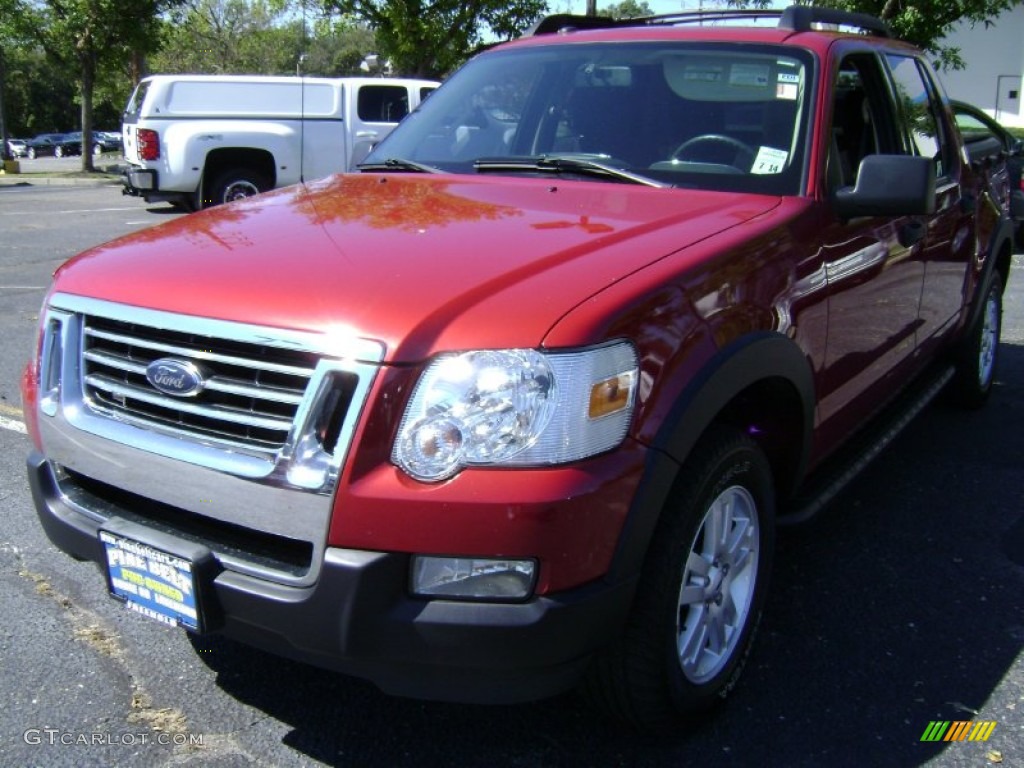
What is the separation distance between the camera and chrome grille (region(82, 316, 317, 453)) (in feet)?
7.30

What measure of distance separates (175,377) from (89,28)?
26.2m

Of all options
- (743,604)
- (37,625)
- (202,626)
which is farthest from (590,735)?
(37,625)

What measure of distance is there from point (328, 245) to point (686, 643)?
4.58 ft

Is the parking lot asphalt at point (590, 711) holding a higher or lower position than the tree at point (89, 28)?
lower

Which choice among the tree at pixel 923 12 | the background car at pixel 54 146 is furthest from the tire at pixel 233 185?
the background car at pixel 54 146

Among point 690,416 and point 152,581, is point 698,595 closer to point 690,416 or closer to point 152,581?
point 690,416

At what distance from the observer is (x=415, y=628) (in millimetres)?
2102

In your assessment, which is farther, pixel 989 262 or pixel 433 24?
pixel 433 24

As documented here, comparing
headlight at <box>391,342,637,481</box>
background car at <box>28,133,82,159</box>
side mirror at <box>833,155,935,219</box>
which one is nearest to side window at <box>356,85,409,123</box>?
side mirror at <box>833,155,935,219</box>

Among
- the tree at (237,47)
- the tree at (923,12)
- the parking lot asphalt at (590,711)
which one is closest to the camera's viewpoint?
the parking lot asphalt at (590,711)

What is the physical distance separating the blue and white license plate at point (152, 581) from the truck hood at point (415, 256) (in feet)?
1.88


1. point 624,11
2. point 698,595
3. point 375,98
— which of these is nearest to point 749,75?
point 698,595

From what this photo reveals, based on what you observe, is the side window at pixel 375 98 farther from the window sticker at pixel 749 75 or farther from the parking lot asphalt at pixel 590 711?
the window sticker at pixel 749 75

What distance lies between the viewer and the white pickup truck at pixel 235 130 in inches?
550
